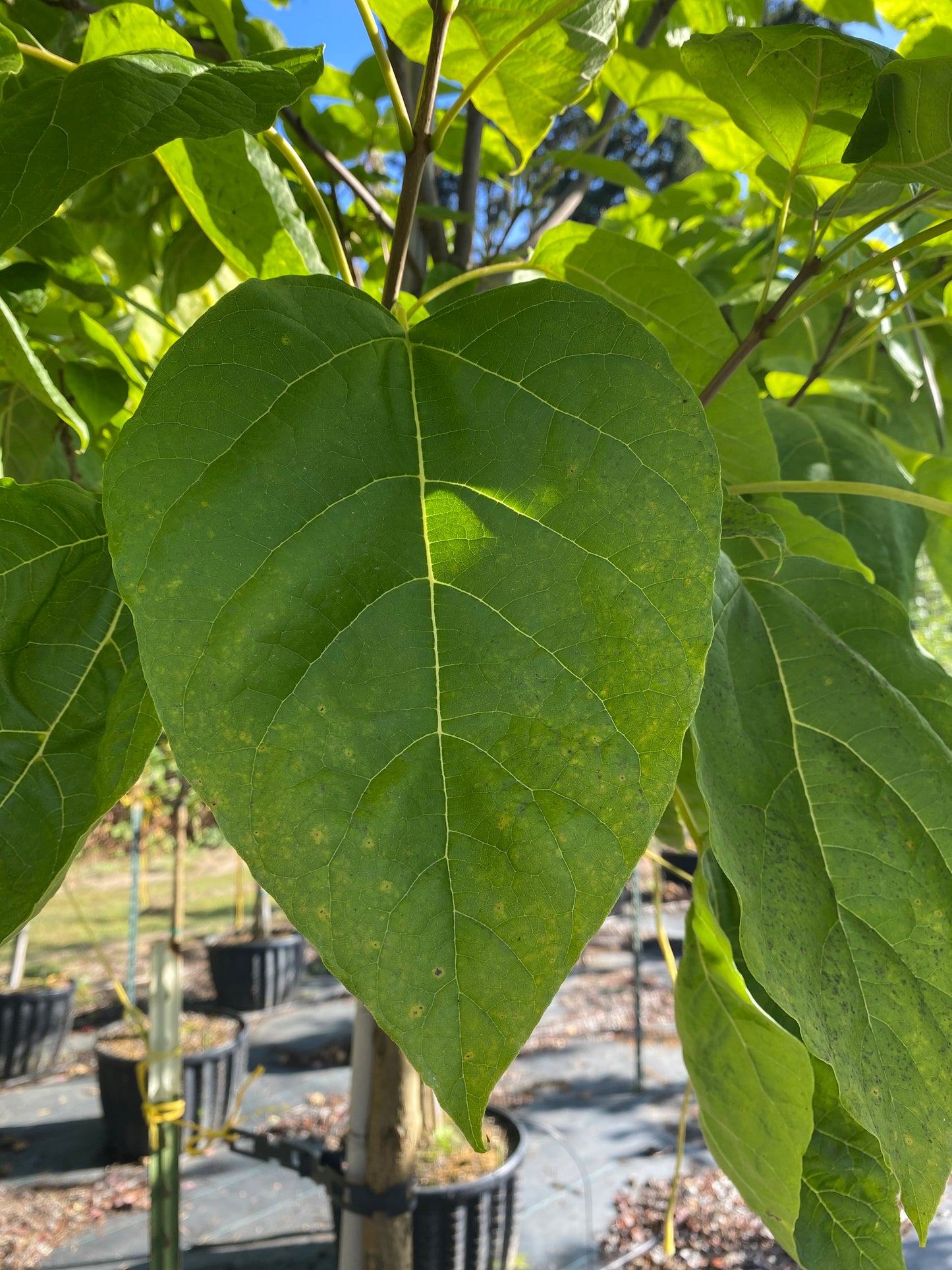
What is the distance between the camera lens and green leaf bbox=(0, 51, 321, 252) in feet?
1.03

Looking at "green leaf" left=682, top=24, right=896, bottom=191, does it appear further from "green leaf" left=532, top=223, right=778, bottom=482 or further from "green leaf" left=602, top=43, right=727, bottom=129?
"green leaf" left=602, top=43, right=727, bottom=129

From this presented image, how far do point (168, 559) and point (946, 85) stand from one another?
1.03 ft

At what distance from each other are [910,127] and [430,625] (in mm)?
273

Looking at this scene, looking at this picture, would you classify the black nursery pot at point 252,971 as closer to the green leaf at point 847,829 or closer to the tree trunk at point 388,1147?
the tree trunk at point 388,1147

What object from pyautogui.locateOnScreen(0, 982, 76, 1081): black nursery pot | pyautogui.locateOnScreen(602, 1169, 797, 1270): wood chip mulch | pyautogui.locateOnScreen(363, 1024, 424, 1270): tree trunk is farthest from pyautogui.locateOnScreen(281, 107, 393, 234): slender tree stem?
pyautogui.locateOnScreen(0, 982, 76, 1081): black nursery pot

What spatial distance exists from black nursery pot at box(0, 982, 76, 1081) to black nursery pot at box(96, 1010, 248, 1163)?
0.29m

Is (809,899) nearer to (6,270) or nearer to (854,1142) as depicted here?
(854,1142)

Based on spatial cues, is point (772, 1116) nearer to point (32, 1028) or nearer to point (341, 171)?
point (341, 171)

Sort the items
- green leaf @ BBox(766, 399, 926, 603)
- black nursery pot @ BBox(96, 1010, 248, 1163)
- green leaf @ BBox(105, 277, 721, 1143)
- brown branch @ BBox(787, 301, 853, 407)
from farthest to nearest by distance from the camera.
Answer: black nursery pot @ BBox(96, 1010, 248, 1163)
green leaf @ BBox(766, 399, 926, 603)
brown branch @ BBox(787, 301, 853, 407)
green leaf @ BBox(105, 277, 721, 1143)

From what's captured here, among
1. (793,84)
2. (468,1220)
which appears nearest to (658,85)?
(793,84)

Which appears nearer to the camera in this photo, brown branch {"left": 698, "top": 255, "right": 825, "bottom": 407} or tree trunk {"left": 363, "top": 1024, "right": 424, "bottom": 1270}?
brown branch {"left": 698, "top": 255, "right": 825, "bottom": 407}

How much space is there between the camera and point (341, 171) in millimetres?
602

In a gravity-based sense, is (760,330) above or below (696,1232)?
above

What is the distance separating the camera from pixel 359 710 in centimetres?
24
